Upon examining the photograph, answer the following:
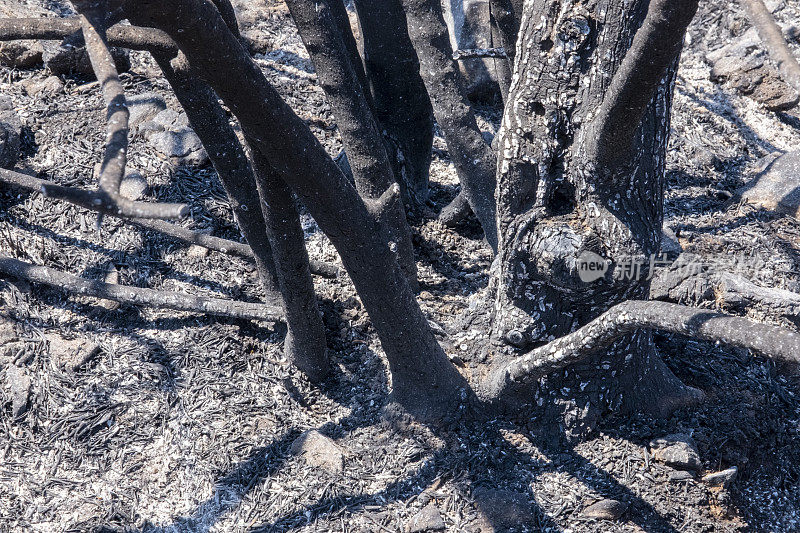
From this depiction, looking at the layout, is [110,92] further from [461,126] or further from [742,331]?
[461,126]

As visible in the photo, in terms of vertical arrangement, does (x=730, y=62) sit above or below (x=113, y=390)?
above

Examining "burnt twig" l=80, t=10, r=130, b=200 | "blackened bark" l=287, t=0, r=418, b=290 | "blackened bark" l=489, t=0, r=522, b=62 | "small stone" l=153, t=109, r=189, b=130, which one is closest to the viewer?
"burnt twig" l=80, t=10, r=130, b=200

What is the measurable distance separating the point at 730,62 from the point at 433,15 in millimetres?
3207

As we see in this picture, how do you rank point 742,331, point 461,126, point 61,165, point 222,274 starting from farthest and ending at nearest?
point 61,165 < point 222,274 < point 461,126 < point 742,331

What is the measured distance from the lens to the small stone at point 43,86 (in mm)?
4340

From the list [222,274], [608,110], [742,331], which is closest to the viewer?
[742,331]

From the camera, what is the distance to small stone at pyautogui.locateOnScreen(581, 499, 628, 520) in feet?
8.20

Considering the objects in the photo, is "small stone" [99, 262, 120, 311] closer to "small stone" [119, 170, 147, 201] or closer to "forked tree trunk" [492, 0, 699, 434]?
"small stone" [119, 170, 147, 201]

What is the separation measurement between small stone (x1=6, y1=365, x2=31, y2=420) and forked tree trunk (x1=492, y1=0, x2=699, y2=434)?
7.19ft

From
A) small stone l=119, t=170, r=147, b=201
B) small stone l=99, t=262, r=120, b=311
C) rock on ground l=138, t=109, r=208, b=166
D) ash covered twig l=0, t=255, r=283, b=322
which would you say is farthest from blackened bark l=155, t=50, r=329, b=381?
rock on ground l=138, t=109, r=208, b=166

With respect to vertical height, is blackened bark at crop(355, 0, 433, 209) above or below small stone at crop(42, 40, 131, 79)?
below

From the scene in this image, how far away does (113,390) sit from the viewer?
2.98 meters

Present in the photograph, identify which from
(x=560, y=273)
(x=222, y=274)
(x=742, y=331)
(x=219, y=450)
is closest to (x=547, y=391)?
(x=560, y=273)

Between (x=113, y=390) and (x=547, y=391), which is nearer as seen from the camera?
(x=547, y=391)
